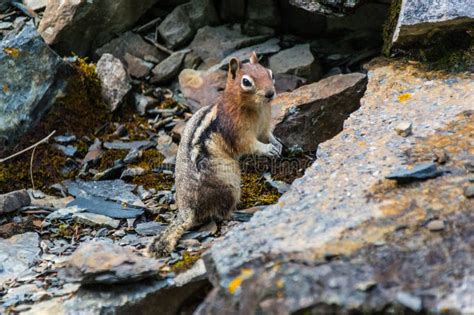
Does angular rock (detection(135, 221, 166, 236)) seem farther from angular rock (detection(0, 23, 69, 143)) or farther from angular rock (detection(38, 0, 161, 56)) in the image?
angular rock (detection(38, 0, 161, 56))

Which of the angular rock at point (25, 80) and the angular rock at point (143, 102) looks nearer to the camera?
the angular rock at point (25, 80)

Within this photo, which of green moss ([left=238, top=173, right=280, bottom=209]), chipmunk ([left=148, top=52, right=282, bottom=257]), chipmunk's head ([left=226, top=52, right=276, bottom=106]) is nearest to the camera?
chipmunk ([left=148, top=52, right=282, bottom=257])

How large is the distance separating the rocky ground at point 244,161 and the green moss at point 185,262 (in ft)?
0.07

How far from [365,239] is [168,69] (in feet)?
17.5

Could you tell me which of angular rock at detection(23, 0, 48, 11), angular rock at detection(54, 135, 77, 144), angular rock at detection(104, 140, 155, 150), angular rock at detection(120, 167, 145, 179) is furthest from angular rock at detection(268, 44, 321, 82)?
angular rock at detection(23, 0, 48, 11)

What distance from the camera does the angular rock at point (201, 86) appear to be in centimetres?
898

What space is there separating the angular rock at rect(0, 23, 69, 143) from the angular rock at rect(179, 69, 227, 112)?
1.62 meters

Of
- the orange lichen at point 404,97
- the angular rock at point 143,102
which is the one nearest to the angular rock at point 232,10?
the angular rock at point 143,102

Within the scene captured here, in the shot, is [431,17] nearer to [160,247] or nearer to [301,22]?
[301,22]

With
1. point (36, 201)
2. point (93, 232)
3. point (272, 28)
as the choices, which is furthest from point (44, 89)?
point (272, 28)

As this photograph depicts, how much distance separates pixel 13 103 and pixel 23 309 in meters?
3.57

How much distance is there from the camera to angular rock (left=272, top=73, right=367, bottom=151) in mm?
8180

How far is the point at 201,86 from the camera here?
9.10m

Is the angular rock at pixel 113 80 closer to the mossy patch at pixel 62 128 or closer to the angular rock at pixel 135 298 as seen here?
the mossy patch at pixel 62 128
